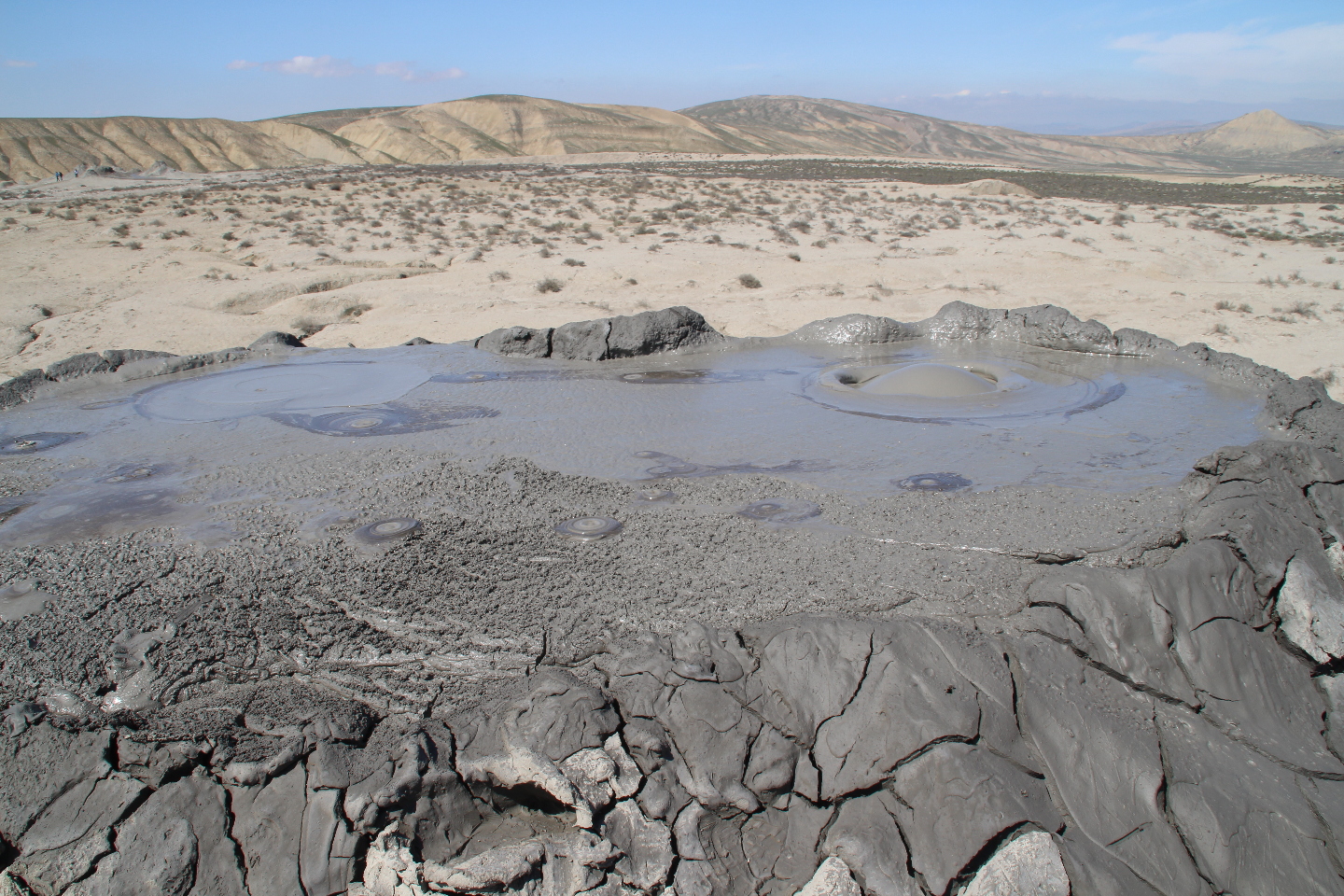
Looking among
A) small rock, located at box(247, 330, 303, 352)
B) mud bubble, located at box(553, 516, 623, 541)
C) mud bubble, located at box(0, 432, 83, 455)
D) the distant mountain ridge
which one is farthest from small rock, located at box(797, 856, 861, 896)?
the distant mountain ridge

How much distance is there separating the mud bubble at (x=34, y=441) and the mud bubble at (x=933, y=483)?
5.85 meters

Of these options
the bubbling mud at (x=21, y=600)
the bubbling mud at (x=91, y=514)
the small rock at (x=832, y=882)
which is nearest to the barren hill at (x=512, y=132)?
the bubbling mud at (x=91, y=514)

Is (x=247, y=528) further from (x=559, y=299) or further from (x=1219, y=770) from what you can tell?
(x=559, y=299)

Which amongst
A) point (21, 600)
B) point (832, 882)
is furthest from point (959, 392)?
point (21, 600)

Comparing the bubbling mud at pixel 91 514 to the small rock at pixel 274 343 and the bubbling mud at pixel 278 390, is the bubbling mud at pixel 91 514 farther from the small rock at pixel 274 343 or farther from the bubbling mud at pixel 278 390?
the small rock at pixel 274 343

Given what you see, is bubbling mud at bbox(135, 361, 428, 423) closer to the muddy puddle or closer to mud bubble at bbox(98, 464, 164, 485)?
the muddy puddle

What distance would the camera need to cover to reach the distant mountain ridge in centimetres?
5103

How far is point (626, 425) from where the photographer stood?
247 inches

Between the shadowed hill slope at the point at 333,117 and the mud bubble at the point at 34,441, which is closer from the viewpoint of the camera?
the mud bubble at the point at 34,441

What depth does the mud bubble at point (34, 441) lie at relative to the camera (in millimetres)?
5754

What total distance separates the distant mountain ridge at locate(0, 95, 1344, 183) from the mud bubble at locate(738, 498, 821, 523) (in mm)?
46883

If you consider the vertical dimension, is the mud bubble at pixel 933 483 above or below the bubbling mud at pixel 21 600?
below

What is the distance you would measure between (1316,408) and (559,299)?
9117 mm

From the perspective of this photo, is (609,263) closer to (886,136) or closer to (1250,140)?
(886,136)
